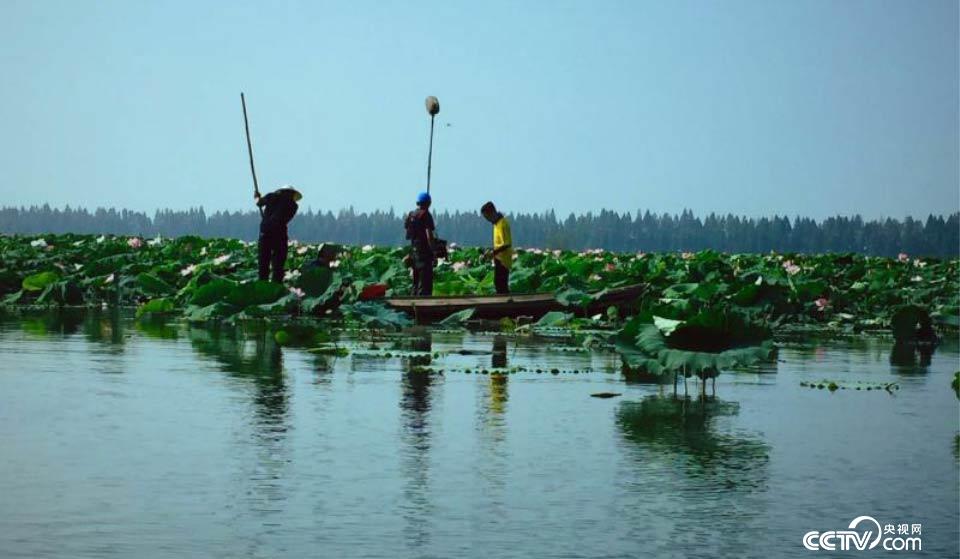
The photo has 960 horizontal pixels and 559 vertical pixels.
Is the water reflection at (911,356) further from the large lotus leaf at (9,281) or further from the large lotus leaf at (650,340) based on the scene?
the large lotus leaf at (9,281)

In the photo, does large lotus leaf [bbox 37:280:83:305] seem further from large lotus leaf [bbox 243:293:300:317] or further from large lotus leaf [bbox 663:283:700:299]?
large lotus leaf [bbox 663:283:700:299]

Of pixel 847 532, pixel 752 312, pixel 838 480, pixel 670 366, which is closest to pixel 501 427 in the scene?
pixel 670 366

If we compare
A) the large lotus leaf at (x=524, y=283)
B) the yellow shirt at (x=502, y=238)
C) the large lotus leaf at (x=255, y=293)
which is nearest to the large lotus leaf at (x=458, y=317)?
the yellow shirt at (x=502, y=238)

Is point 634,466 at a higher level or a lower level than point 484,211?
lower

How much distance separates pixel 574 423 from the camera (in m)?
10.5

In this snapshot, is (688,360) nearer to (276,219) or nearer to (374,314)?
(374,314)

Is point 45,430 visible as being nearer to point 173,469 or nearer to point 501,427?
point 173,469

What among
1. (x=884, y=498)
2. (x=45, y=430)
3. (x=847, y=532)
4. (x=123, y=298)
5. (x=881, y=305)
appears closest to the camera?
(x=847, y=532)

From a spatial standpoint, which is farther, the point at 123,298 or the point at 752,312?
the point at 123,298

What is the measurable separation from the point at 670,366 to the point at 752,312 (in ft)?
29.3

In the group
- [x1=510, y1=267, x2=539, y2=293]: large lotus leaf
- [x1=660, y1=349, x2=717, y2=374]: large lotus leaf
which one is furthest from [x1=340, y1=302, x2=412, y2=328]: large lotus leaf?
[x1=510, y1=267, x2=539, y2=293]: large lotus leaf

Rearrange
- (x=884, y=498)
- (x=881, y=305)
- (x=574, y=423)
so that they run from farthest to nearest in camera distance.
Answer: (x=881, y=305) < (x=574, y=423) < (x=884, y=498)

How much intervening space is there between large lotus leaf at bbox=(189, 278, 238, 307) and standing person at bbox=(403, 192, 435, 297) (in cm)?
339

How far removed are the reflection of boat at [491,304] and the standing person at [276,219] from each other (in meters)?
2.04
